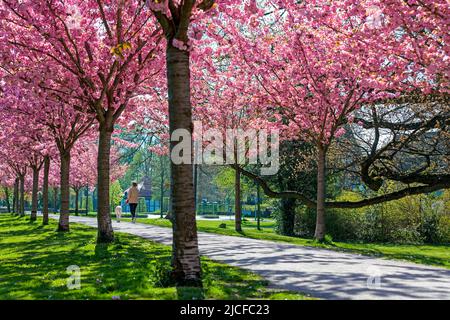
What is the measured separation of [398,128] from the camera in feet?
72.1

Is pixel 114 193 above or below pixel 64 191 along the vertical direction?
above

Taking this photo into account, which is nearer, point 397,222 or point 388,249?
point 388,249

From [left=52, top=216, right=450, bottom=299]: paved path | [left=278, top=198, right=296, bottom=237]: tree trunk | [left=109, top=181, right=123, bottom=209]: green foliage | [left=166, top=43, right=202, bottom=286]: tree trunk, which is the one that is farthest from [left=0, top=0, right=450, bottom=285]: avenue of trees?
[left=109, top=181, right=123, bottom=209]: green foliage

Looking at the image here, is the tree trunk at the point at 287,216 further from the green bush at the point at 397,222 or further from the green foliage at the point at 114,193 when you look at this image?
the green foliage at the point at 114,193

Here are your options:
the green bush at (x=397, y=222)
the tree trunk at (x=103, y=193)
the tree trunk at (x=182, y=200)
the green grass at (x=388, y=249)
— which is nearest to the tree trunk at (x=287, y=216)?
the green bush at (x=397, y=222)

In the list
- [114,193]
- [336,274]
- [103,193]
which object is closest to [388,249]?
[103,193]

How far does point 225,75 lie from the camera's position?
22359mm

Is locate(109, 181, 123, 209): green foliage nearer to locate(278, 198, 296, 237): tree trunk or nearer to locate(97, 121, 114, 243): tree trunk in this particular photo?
locate(278, 198, 296, 237): tree trunk

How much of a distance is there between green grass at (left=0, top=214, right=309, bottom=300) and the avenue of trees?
0.69 m

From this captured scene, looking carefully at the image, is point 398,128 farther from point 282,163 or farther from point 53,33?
point 53,33

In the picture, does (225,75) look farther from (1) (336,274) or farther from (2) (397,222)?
(1) (336,274)

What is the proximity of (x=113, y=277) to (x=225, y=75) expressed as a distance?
14596mm

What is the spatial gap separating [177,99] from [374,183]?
1596cm
